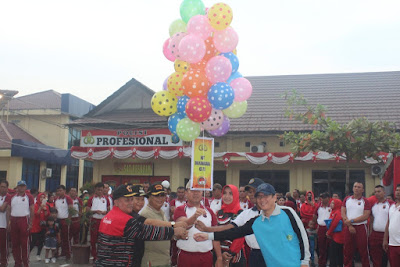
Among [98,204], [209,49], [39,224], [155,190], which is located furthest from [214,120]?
[39,224]

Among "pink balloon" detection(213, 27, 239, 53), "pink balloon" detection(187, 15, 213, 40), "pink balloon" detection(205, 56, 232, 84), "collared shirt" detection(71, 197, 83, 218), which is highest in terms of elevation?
"pink balloon" detection(187, 15, 213, 40)

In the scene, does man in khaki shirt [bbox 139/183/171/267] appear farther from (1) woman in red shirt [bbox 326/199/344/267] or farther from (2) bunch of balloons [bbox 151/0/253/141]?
(1) woman in red shirt [bbox 326/199/344/267]

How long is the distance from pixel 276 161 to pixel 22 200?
12048 mm

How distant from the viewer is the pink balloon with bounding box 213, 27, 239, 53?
8.02 meters

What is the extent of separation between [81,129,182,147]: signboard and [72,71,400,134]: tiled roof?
0.41 metres

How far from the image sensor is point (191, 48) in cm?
772

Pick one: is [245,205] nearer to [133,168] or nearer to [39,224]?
[39,224]

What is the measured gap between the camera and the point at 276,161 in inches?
770

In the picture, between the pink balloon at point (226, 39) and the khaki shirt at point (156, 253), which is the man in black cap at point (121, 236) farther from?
the pink balloon at point (226, 39)

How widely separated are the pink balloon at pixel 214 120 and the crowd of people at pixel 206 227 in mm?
1391

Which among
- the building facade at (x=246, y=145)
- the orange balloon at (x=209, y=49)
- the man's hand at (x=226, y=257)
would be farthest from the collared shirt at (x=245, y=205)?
the building facade at (x=246, y=145)

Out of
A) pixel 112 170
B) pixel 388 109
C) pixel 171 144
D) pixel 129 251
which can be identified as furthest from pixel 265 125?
pixel 129 251

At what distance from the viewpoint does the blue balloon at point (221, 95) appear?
25.7ft

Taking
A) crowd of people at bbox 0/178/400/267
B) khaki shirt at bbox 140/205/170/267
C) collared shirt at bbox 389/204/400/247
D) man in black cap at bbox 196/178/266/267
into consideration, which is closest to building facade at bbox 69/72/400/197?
crowd of people at bbox 0/178/400/267
